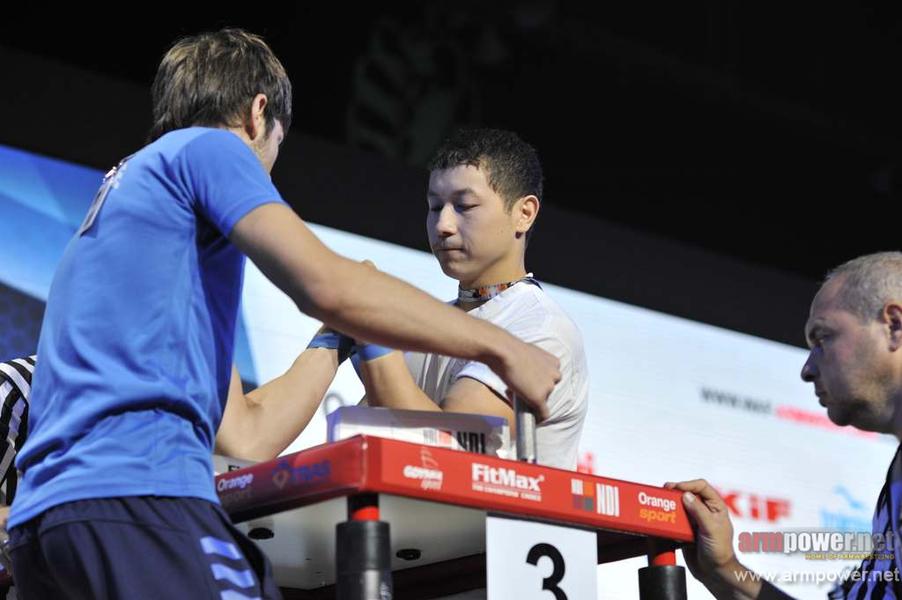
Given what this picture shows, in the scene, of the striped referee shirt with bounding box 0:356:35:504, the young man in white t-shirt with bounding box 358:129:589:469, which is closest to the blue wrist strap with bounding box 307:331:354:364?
the young man in white t-shirt with bounding box 358:129:589:469

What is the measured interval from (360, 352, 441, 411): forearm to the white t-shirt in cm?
20

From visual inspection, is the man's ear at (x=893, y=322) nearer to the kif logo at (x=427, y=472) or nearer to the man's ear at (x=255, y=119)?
the kif logo at (x=427, y=472)

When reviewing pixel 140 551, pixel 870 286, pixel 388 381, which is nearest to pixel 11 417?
pixel 388 381

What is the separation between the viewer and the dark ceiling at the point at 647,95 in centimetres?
450

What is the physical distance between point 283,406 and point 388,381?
1.30ft

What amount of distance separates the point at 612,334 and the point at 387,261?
96 cm

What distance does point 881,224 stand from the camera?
579 cm

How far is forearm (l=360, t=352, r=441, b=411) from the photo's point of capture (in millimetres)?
1877

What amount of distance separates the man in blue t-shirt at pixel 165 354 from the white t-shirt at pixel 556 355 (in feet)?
1.67

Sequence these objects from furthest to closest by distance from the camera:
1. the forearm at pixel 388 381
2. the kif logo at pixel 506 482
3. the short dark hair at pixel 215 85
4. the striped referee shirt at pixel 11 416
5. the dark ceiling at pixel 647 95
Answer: the dark ceiling at pixel 647 95 → the striped referee shirt at pixel 11 416 → the forearm at pixel 388 381 → the short dark hair at pixel 215 85 → the kif logo at pixel 506 482

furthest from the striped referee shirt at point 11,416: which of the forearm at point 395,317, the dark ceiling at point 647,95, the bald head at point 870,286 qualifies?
the dark ceiling at point 647,95

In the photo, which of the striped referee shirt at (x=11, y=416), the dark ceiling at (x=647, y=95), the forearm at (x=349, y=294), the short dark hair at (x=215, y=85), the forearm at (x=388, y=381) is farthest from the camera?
the dark ceiling at (x=647, y=95)

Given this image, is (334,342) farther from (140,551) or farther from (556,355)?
(140,551)

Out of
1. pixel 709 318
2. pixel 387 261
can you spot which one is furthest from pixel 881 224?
pixel 387 261
